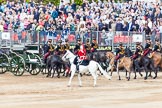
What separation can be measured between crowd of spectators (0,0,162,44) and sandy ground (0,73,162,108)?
5.83 m

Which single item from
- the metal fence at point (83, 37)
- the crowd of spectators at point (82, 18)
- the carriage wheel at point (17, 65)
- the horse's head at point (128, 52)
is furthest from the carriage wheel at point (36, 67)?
the horse's head at point (128, 52)

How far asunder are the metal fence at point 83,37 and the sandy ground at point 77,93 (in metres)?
4.69

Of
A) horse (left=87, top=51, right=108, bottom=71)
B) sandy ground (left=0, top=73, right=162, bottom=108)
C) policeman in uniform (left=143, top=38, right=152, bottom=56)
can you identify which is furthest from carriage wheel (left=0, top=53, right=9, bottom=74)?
policeman in uniform (left=143, top=38, right=152, bottom=56)

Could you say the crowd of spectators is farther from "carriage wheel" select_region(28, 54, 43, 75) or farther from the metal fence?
"carriage wheel" select_region(28, 54, 43, 75)

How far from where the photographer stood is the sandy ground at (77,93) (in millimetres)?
25000

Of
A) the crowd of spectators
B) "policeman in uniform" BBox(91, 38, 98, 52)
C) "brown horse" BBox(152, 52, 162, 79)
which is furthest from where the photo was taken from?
the crowd of spectators

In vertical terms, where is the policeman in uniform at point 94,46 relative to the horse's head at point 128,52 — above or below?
above

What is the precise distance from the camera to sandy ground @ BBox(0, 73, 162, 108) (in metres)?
25.0

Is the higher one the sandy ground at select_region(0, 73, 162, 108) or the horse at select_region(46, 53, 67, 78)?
the horse at select_region(46, 53, 67, 78)

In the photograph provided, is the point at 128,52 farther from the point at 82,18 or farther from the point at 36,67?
the point at 82,18

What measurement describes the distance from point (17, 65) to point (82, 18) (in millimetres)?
8447

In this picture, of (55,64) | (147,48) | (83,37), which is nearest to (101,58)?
(83,37)

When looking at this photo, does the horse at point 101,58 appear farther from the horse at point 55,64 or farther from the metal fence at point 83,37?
the horse at point 55,64

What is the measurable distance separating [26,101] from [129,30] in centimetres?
1773
